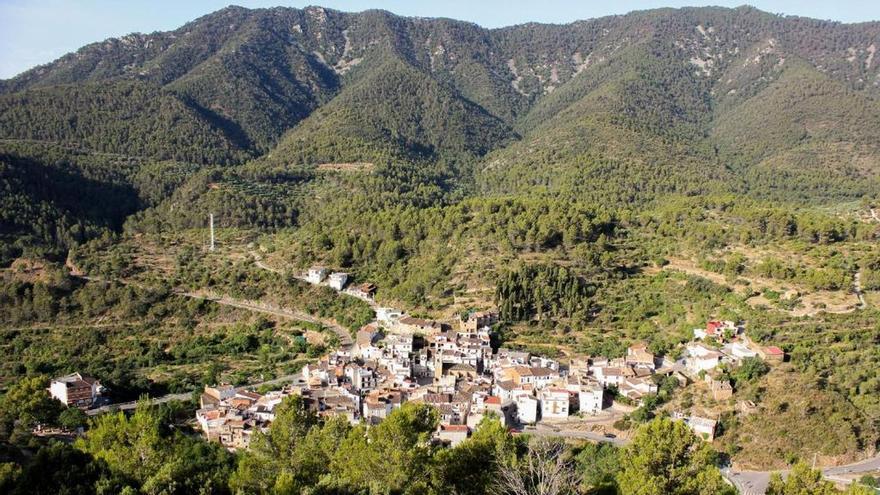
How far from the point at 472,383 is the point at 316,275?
18230mm

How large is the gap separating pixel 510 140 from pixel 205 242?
218 feet

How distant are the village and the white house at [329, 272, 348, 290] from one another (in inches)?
358

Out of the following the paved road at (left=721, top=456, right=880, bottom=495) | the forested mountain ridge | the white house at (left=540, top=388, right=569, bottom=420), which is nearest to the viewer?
the paved road at (left=721, top=456, right=880, bottom=495)

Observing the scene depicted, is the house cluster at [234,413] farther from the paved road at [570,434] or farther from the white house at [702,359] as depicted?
the white house at [702,359]

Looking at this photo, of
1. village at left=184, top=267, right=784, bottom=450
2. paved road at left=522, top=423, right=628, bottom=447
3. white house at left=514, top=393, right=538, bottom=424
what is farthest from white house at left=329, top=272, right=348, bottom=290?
paved road at left=522, top=423, right=628, bottom=447

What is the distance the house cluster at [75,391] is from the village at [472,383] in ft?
17.9

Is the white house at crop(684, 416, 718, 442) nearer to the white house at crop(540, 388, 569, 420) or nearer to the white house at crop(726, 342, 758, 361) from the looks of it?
the white house at crop(540, 388, 569, 420)

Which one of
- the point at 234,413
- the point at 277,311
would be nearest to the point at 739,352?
the point at 234,413

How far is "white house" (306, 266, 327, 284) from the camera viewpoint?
47.2 m

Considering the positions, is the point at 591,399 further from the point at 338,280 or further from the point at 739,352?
the point at 338,280

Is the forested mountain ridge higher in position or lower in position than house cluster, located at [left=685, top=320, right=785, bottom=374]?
higher

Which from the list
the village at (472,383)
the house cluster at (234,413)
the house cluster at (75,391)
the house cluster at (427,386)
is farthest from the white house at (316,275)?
the house cluster at (75,391)

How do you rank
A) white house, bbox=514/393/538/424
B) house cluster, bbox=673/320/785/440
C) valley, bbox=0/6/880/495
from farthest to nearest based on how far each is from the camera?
white house, bbox=514/393/538/424
house cluster, bbox=673/320/785/440
valley, bbox=0/6/880/495

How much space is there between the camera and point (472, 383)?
107 ft
